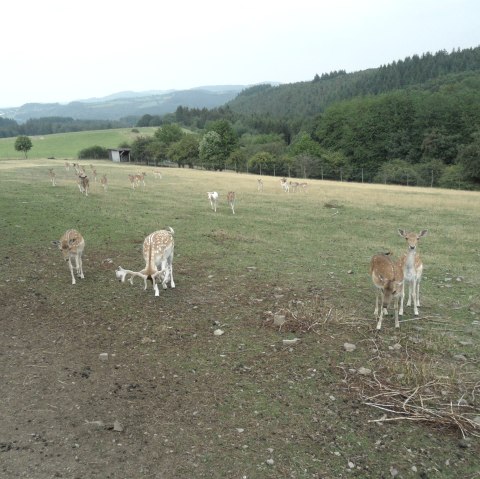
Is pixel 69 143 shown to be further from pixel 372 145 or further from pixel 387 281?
pixel 387 281

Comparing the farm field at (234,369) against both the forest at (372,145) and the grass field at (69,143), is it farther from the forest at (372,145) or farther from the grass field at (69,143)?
the grass field at (69,143)

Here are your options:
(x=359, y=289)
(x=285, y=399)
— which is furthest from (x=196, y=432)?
(x=359, y=289)

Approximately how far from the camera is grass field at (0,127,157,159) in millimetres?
122562

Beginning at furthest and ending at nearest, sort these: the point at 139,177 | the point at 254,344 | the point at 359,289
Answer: the point at 139,177 → the point at 359,289 → the point at 254,344

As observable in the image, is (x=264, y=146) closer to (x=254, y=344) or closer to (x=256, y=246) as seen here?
(x=256, y=246)

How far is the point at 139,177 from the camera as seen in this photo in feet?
125

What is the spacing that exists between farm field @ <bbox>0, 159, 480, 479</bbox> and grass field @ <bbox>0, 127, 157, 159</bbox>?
4635 inches

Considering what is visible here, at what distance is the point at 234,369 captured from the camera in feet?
25.9

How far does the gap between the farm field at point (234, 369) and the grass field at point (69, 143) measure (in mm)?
117733

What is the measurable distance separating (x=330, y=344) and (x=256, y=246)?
27.3 feet

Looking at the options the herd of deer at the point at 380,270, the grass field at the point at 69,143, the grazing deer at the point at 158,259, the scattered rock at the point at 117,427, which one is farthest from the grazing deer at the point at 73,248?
the grass field at the point at 69,143

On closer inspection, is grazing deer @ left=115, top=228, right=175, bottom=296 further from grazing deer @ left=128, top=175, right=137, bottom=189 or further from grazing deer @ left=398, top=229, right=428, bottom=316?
grazing deer @ left=128, top=175, right=137, bottom=189

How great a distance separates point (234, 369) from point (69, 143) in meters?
148

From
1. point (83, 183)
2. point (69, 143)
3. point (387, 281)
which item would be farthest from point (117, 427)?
point (69, 143)
